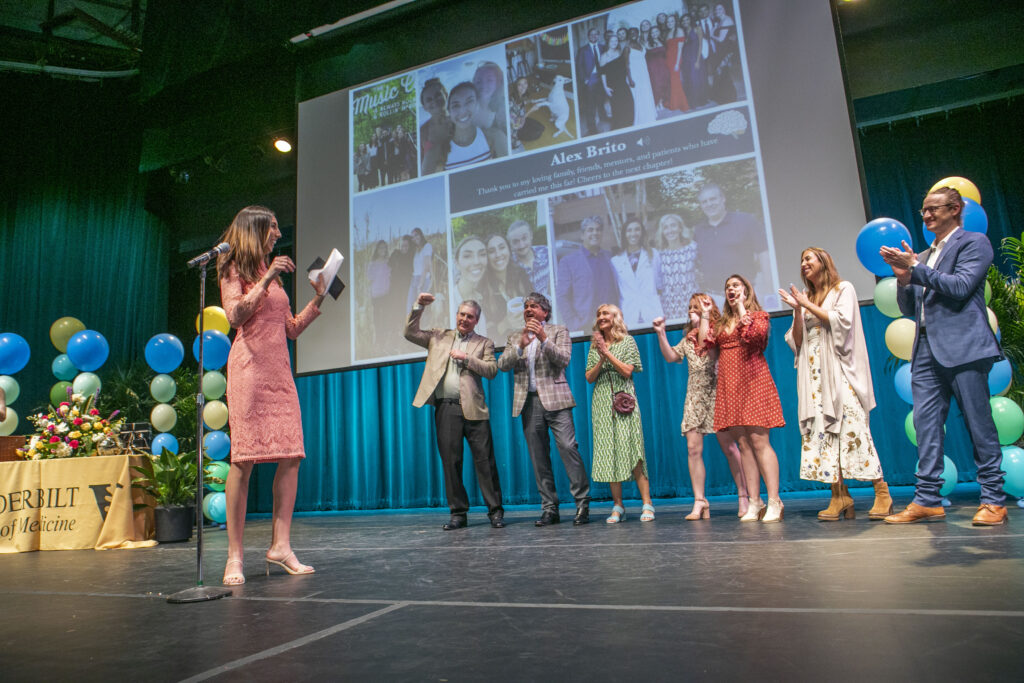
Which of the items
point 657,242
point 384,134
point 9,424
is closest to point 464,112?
point 384,134

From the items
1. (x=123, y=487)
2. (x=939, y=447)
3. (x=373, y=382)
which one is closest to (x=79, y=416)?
(x=123, y=487)

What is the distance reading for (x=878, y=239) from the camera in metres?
3.43

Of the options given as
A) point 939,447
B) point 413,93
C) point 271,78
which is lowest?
point 939,447

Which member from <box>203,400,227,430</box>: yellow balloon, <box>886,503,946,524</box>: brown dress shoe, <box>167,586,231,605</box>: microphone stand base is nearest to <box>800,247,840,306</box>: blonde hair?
<box>886,503,946,524</box>: brown dress shoe

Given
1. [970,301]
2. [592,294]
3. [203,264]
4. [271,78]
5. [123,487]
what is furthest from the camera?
[271,78]

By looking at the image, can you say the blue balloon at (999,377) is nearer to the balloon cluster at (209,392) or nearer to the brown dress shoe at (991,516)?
the brown dress shoe at (991,516)

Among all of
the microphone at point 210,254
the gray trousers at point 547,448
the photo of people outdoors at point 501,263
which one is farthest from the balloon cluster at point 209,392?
the microphone at point 210,254

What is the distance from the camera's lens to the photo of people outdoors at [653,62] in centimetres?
451

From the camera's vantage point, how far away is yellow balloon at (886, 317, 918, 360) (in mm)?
3709

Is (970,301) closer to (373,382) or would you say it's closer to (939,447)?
(939,447)

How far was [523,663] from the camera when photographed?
3.67 feet

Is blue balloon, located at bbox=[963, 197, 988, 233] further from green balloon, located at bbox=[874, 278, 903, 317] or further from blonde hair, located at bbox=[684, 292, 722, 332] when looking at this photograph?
blonde hair, located at bbox=[684, 292, 722, 332]

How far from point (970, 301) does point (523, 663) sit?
2463 mm

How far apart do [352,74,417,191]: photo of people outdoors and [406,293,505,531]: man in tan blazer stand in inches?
75.9
